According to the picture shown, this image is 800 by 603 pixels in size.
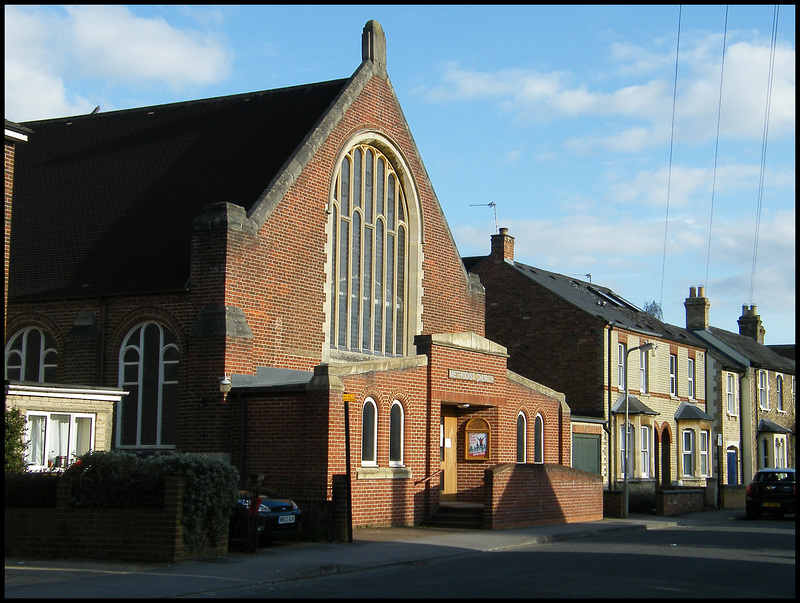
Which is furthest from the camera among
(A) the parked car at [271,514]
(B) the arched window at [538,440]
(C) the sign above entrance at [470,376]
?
(B) the arched window at [538,440]

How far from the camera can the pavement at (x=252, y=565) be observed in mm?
13312

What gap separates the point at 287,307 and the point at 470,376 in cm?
476

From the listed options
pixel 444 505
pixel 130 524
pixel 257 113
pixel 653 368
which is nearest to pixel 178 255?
pixel 257 113

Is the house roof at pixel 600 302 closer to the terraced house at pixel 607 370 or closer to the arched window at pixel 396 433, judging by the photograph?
the terraced house at pixel 607 370

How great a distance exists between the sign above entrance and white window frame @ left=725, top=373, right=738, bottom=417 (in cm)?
2323

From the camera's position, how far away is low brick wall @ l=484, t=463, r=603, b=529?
2375 centimetres

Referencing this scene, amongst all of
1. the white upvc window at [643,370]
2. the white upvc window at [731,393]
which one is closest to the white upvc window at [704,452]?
the white upvc window at [731,393]

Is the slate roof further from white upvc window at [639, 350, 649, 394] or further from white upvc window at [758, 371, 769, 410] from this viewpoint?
white upvc window at [758, 371, 769, 410]

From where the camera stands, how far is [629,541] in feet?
73.3

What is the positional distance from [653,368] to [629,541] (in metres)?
18.9

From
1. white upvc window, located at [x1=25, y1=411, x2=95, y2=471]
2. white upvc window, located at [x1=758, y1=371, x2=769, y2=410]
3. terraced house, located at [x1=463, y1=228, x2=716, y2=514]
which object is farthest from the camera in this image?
white upvc window, located at [x1=758, y1=371, x2=769, y2=410]

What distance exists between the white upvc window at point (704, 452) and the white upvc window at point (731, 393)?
10.1 ft

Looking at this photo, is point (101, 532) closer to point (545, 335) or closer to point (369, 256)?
point (369, 256)

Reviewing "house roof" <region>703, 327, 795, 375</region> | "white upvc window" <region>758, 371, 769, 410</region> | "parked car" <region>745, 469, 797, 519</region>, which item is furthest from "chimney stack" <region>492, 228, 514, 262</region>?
"white upvc window" <region>758, 371, 769, 410</region>
